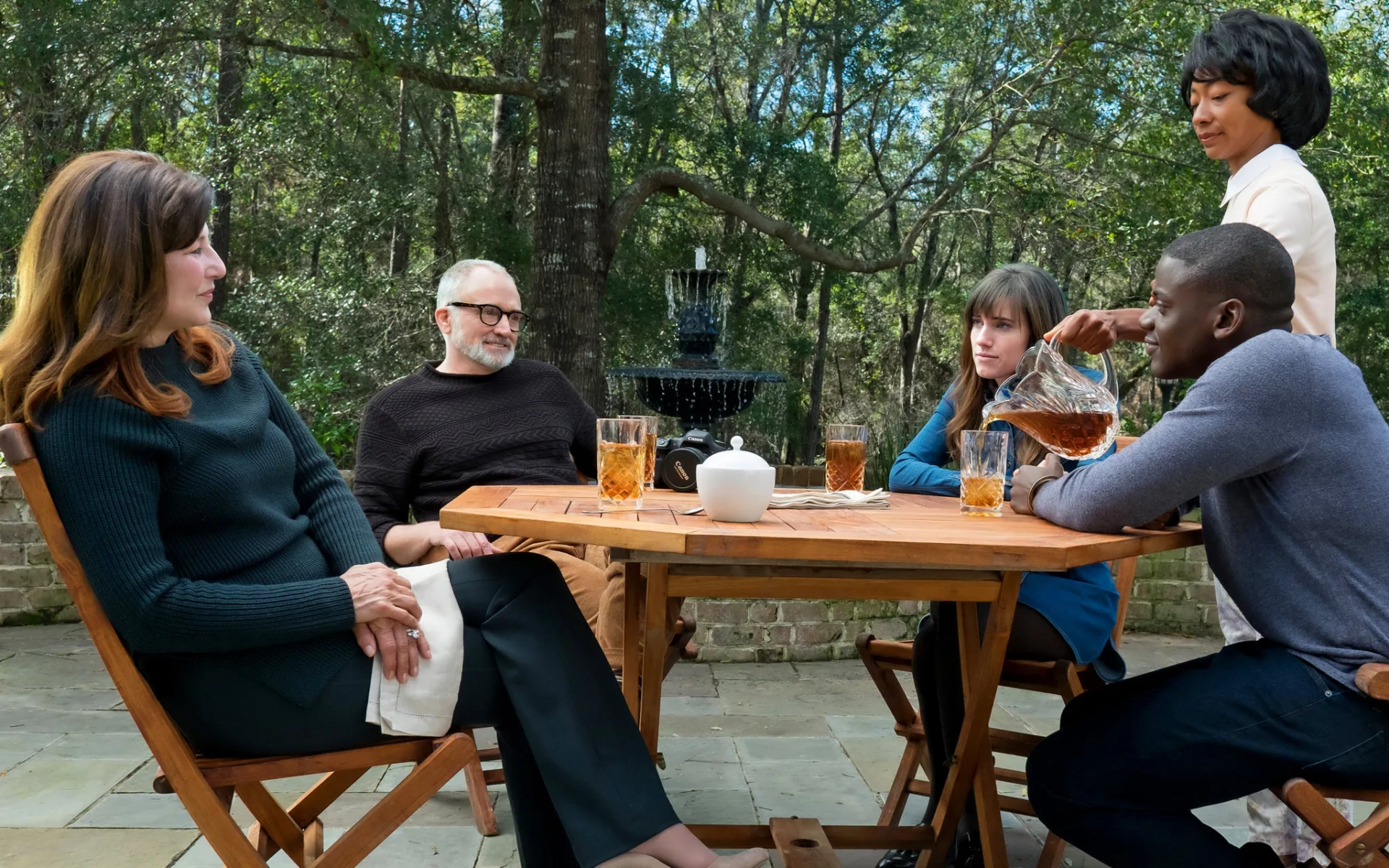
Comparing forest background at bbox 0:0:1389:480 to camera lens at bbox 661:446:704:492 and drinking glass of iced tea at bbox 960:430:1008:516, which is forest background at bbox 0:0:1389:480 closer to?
camera lens at bbox 661:446:704:492

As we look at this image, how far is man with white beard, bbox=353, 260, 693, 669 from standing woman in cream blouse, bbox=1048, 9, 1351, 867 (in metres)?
1.32

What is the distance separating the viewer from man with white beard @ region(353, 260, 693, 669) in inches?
113

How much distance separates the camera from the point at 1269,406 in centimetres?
160

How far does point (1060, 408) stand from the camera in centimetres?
191

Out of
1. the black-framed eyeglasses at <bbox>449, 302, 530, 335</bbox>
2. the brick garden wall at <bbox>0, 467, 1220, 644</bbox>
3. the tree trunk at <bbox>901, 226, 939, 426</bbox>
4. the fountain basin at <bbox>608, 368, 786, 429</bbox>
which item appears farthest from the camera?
the tree trunk at <bbox>901, 226, 939, 426</bbox>

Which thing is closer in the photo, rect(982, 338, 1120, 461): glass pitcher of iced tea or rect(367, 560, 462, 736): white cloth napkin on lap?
rect(367, 560, 462, 736): white cloth napkin on lap

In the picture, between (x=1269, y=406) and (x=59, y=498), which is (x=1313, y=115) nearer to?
(x=1269, y=406)

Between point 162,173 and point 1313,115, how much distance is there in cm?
214

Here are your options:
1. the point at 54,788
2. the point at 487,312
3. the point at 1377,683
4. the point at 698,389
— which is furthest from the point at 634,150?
the point at 1377,683

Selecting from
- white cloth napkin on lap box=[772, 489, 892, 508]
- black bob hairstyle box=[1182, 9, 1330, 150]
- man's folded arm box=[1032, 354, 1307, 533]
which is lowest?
white cloth napkin on lap box=[772, 489, 892, 508]

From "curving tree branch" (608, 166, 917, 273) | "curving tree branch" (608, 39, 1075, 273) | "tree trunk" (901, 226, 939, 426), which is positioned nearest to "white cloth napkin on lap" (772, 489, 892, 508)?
"curving tree branch" (608, 39, 1075, 273)

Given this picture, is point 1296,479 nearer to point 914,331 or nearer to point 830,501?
point 830,501

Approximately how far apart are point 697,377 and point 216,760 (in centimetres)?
436

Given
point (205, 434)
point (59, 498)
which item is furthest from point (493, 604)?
point (59, 498)
